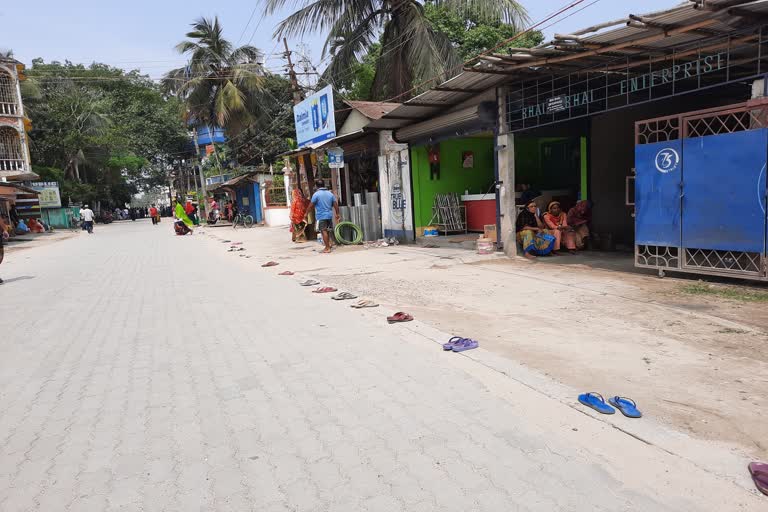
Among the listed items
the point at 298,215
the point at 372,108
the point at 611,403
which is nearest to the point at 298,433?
the point at 611,403

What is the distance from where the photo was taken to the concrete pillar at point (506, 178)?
1057cm

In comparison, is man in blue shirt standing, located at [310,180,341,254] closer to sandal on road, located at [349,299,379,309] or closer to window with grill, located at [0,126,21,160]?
sandal on road, located at [349,299,379,309]

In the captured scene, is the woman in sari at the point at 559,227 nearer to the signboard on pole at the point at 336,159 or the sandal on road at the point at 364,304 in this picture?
the sandal on road at the point at 364,304

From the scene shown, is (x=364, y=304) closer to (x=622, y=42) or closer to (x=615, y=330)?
(x=615, y=330)

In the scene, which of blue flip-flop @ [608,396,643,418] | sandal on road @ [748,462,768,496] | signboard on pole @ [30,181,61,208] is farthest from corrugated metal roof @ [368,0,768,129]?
signboard on pole @ [30,181,61,208]

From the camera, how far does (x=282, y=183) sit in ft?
100.0

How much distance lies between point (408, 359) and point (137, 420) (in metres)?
2.18

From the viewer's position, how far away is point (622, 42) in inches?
299

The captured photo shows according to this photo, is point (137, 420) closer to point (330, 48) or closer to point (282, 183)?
point (330, 48)

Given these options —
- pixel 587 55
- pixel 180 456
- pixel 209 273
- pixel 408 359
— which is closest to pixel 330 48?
pixel 209 273

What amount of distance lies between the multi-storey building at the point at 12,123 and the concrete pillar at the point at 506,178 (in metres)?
32.5

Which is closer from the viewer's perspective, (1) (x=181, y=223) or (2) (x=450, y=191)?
(2) (x=450, y=191)

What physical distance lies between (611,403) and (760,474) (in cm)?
95

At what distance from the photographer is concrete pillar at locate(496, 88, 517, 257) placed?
10.6m
